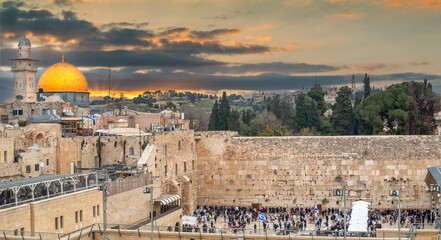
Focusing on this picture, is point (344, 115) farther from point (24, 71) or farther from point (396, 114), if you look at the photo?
point (24, 71)

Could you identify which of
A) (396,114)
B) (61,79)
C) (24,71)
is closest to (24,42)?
(24,71)

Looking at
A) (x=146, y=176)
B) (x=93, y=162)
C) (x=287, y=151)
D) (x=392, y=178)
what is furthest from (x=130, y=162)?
(x=392, y=178)

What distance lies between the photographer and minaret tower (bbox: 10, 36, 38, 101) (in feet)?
183

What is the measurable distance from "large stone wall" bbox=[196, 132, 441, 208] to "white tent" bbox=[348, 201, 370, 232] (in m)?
6.77

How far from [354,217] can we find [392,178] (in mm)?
9654

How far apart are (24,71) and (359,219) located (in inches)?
1461

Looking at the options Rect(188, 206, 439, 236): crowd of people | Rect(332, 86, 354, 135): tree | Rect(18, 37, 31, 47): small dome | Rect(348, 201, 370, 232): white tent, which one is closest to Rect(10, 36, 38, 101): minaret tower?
Rect(18, 37, 31, 47): small dome

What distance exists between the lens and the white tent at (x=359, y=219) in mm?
30125

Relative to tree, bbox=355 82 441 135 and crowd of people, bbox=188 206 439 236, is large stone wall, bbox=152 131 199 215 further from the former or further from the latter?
tree, bbox=355 82 441 135

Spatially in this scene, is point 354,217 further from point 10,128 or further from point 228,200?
point 10,128

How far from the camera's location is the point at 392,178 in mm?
41094

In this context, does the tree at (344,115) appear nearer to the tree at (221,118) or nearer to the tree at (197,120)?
the tree at (221,118)

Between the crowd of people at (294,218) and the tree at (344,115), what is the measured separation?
17.7 meters

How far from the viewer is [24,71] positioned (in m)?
56.7
